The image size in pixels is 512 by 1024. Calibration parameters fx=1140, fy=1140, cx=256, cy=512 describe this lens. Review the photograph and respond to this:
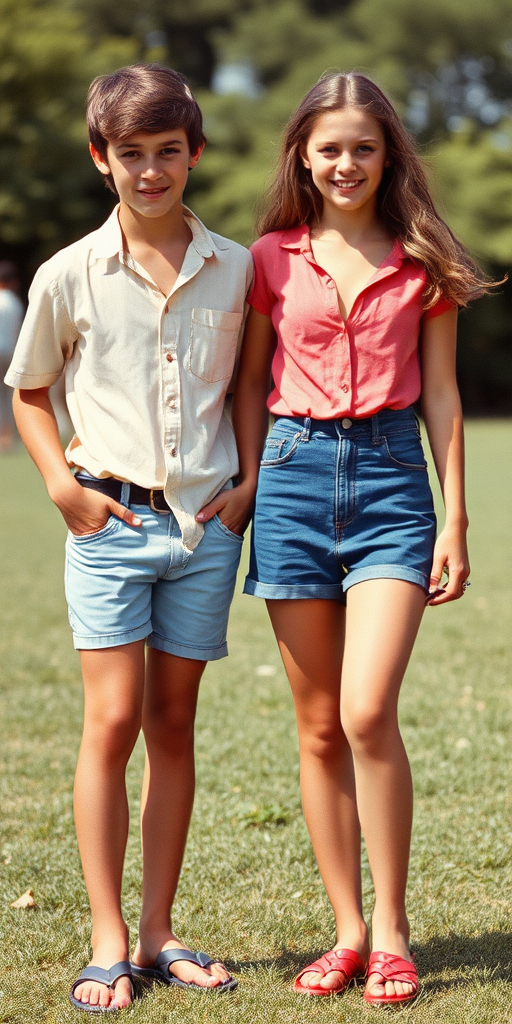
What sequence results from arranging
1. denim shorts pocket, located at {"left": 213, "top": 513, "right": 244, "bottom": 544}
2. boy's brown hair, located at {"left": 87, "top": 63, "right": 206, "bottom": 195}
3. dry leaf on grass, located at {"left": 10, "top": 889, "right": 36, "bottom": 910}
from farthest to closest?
dry leaf on grass, located at {"left": 10, "top": 889, "right": 36, "bottom": 910} → denim shorts pocket, located at {"left": 213, "top": 513, "right": 244, "bottom": 544} → boy's brown hair, located at {"left": 87, "top": 63, "right": 206, "bottom": 195}

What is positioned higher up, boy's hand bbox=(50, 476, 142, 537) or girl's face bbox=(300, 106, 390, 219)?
girl's face bbox=(300, 106, 390, 219)

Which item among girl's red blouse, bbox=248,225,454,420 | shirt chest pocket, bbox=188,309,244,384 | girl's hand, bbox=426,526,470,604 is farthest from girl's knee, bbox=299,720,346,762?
shirt chest pocket, bbox=188,309,244,384

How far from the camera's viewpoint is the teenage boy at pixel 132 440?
254 centimetres

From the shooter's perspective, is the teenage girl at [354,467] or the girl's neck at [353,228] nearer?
the teenage girl at [354,467]

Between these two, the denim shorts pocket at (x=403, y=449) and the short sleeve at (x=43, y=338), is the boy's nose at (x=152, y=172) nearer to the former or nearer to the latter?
the short sleeve at (x=43, y=338)

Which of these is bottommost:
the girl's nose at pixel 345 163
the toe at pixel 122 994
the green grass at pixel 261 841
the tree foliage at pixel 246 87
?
the green grass at pixel 261 841

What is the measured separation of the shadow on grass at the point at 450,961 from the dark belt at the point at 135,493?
3.77 ft

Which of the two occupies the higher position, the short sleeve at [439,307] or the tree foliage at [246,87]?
the tree foliage at [246,87]

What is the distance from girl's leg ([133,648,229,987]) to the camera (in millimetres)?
2721

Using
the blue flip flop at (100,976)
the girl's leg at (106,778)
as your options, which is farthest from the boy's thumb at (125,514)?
the blue flip flop at (100,976)

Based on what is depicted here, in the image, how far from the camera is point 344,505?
259 cm

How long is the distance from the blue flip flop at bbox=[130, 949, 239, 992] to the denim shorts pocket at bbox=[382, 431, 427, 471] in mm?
1252

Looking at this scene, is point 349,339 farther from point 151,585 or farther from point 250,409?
point 151,585

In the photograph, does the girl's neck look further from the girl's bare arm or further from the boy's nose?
the boy's nose
